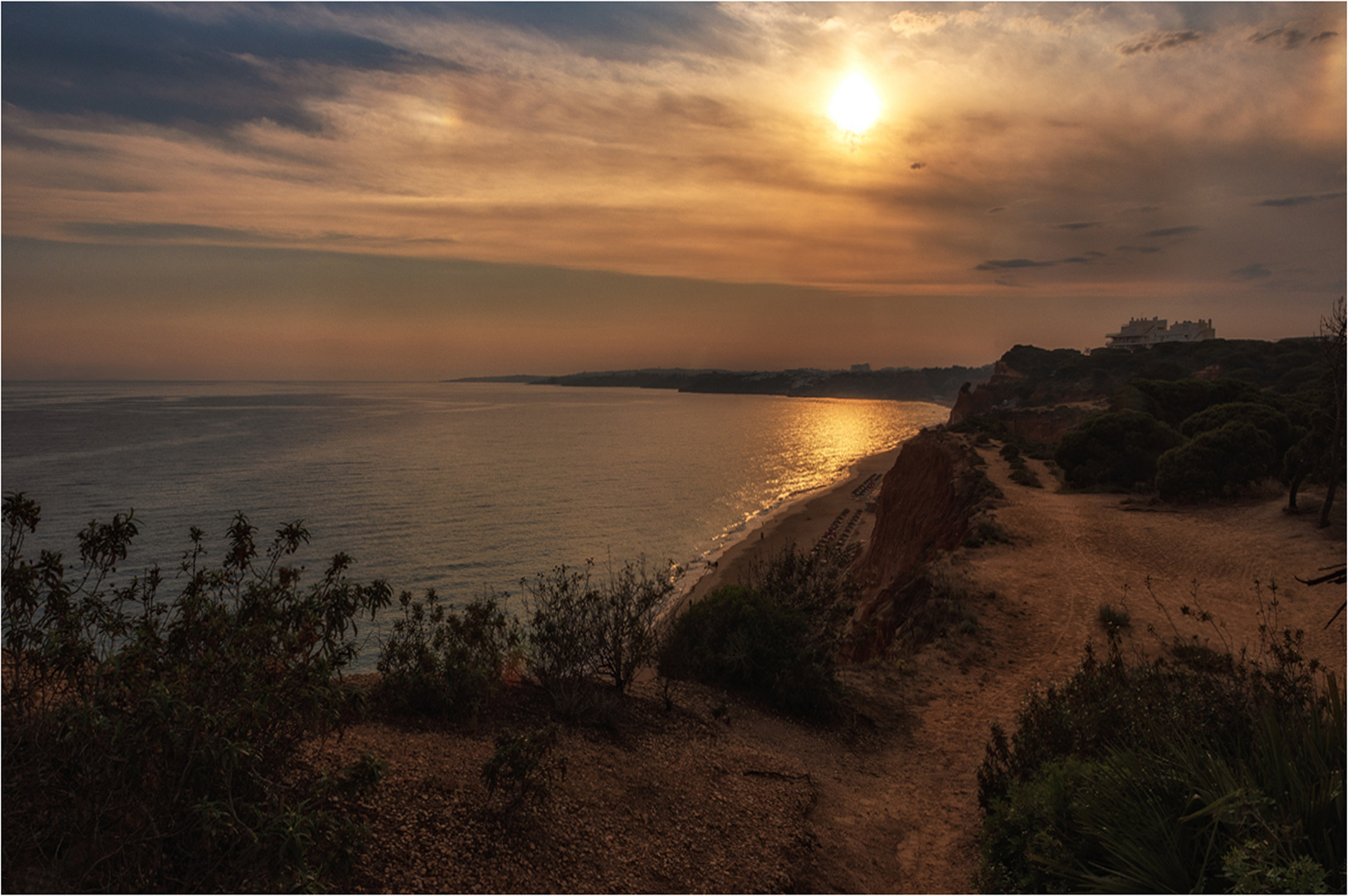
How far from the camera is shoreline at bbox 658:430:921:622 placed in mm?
31188

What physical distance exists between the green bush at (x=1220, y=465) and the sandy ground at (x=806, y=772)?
7620mm

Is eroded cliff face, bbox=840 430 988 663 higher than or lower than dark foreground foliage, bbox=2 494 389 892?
lower

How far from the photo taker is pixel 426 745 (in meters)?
7.00

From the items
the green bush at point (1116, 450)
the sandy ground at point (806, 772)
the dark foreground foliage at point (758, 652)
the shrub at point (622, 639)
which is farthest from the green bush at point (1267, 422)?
the shrub at point (622, 639)

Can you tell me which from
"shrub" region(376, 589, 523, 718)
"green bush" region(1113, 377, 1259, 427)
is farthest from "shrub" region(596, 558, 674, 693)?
"green bush" region(1113, 377, 1259, 427)

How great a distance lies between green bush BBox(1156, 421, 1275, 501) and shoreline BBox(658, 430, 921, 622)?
532 inches

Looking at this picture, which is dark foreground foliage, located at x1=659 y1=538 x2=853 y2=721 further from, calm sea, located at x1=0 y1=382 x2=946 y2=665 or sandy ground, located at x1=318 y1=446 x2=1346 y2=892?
calm sea, located at x1=0 y1=382 x2=946 y2=665

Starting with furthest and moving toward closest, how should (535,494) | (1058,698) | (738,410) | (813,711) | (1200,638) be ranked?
(738,410) < (535,494) < (1200,638) < (813,711) < (1058,698)

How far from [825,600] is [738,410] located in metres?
176

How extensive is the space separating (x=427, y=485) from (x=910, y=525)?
38.4 metres

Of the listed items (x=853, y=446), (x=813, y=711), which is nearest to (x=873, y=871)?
(x=813, y=711)

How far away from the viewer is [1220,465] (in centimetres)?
2653

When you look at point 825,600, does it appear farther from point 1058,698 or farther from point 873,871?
point 873,871

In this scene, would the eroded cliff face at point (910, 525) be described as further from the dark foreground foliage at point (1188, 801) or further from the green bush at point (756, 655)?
the dark foreground foliage at point (1188, 801)
